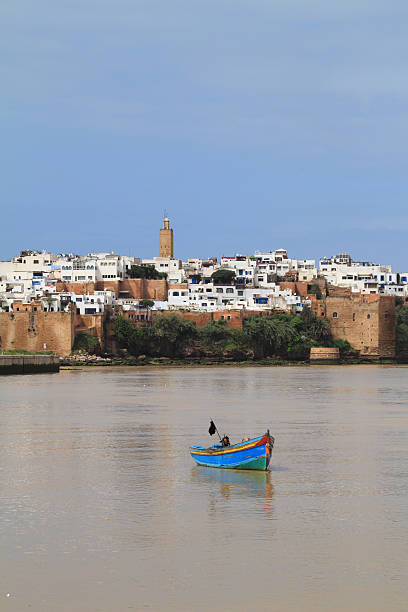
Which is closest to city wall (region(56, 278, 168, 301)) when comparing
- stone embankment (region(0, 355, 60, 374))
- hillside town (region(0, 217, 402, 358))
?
hillside town (region(0, 217, 402, 358))

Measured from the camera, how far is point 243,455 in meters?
17.1

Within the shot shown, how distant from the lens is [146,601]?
9953 millimetres

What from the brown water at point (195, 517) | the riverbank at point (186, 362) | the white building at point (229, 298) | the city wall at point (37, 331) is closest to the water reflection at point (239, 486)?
the brown water at point (195, 517)

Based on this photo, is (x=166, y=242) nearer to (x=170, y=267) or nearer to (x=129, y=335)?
(x=170, y=267)

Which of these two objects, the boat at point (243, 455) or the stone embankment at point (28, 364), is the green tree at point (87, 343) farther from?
the boat at point (243, 455)

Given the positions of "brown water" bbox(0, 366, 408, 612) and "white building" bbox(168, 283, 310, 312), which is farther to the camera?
"white building" bbox(168, 283, 310, 312)

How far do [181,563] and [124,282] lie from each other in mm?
67379

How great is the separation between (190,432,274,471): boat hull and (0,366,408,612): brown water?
217mm

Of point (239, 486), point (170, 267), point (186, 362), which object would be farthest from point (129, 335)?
point (239, 486)

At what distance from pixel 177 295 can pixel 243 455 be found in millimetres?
60522

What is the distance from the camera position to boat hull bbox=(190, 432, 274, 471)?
1698 centimetres

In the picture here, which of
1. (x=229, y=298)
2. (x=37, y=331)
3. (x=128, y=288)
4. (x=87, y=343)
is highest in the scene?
(x=128, y=288)

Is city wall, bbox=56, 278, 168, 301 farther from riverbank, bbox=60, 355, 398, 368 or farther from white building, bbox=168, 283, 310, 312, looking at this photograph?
riverbank, bbox=60, 355, 398, 368

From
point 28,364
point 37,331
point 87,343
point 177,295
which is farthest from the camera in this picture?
point 177,295
